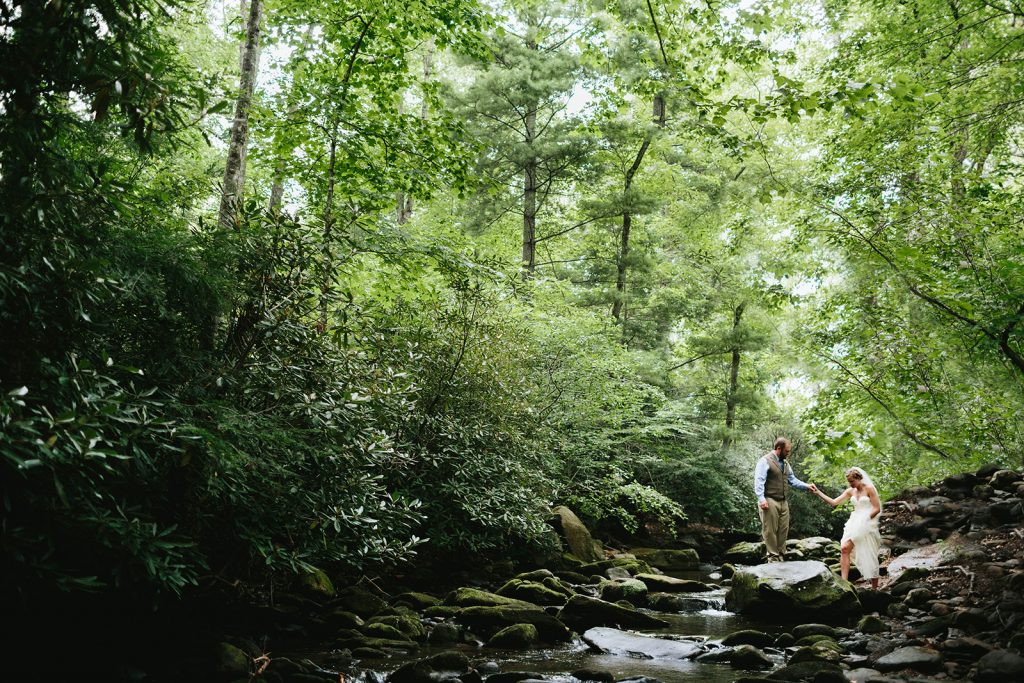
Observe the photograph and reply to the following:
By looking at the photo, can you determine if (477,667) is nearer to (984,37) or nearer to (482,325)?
(482,325)

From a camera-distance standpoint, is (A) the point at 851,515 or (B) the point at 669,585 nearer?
(A) the point at 851,515

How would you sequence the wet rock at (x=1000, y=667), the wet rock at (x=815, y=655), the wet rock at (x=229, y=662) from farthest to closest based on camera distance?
the wet rock at (x=815, y=655) < the wet rock at (x=1000, y=667) < the wet rock at (x=229, y=662)

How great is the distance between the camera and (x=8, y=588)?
12.2 feet

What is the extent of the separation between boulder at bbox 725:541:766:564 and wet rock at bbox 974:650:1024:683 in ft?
34.4

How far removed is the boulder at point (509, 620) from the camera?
7.46 m

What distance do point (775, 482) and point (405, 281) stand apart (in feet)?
22.6

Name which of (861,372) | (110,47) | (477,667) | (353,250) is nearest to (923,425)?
(861,372)

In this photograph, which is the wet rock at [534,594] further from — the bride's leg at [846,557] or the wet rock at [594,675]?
the bride's leg at [846,557]

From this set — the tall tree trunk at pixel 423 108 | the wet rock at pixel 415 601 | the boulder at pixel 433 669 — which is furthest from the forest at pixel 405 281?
the tall tree trunk at pixel 423 108

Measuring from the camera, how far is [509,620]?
24.7ft

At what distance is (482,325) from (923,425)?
7.11 meters

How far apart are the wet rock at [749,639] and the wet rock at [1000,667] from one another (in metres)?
2.34

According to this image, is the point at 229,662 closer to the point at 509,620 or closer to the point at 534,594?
the point at 509,620

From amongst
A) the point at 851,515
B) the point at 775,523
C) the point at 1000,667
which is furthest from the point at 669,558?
the point at 1000,667
